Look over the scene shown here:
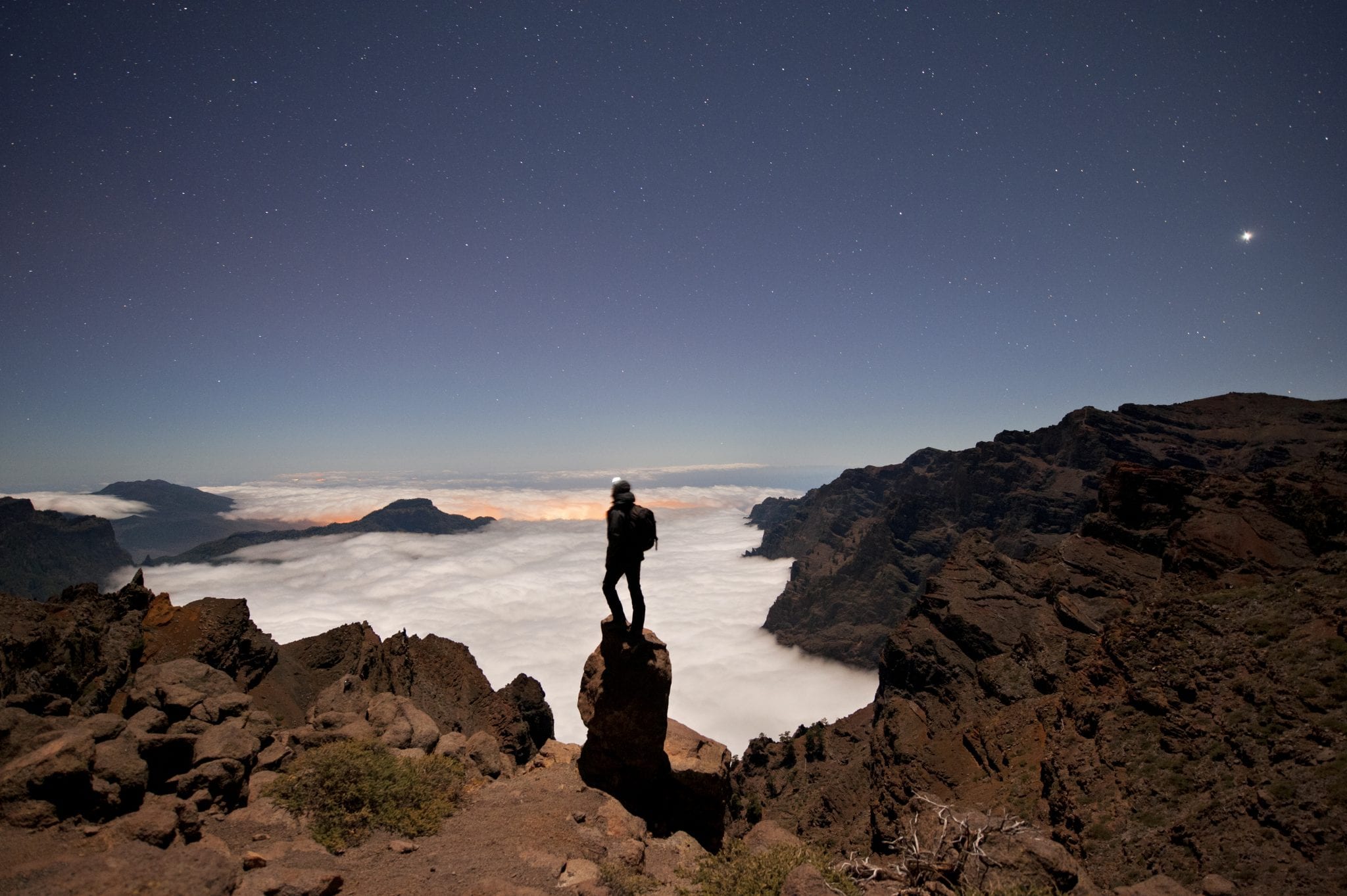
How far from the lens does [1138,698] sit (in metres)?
24.1

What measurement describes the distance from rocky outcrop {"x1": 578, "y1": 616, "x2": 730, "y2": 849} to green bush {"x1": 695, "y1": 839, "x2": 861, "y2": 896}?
3.61 meters

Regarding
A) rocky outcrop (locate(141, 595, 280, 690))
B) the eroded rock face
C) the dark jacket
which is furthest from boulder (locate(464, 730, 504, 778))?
rocky outcrop (locate(141, 595, 280, 690))

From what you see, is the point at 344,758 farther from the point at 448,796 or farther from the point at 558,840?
the point at 558,840

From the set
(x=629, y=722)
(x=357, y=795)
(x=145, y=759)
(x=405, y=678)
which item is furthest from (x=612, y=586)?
(x=405, y=678)

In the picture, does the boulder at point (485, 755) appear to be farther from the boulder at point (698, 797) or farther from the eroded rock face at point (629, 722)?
Result: the boulder at point (698, 797)

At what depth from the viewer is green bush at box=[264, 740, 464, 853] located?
9719 millimetres

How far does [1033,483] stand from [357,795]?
201340 millimetres

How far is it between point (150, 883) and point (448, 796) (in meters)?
6.07

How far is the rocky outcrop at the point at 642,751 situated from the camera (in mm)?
13688

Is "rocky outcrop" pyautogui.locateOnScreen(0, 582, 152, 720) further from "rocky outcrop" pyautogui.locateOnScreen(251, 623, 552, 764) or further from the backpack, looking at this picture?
the backpack

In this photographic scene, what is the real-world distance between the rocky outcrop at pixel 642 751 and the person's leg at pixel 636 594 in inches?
20.8

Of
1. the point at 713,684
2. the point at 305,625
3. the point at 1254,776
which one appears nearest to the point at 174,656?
the point at 1254,776

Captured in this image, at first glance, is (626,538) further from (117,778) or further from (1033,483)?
(1033,483)

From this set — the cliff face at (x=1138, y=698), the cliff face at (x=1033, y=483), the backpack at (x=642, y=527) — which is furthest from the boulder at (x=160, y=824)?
the cliff face at (x=1033, y=483)
